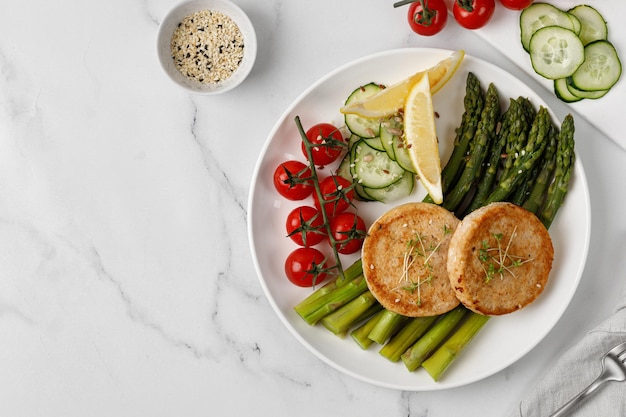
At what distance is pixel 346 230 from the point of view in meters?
3.52

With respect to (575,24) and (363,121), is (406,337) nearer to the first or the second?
(363,121)

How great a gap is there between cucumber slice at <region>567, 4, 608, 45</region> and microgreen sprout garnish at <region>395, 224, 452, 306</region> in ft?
4.32

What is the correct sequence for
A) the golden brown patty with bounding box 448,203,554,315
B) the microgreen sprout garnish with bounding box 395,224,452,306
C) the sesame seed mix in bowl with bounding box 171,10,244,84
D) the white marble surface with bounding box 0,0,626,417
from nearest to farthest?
the golden brown patty with bounding box 448,203,554,315 → the microgreen sprout garnish with bounding box 395,224,452,306 → the sesame seed mix in bowl with bounding box 171,10,244,84 → the white marble surface with bounding box 0,0,626,417

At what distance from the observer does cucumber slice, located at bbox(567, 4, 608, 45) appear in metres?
3.56

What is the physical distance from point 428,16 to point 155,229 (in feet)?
6.42

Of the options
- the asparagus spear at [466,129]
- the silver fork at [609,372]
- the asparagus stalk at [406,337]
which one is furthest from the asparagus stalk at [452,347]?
the asparagus spear at [466,129]

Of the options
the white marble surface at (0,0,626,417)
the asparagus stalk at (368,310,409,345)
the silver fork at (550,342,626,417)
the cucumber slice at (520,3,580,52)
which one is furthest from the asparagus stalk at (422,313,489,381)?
the cucumber slice at (520,3,580,52)

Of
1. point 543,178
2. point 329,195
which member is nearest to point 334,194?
point 329,195

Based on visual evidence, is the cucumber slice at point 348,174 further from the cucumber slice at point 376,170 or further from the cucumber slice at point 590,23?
the cucumber slice at point 590,23

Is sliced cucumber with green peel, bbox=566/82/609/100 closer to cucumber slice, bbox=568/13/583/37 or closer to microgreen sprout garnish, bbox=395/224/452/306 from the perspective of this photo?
cucumber slice, bbox=568/13/583/37

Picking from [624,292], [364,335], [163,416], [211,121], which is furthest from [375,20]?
[163,416]

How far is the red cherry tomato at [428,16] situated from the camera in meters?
3.46

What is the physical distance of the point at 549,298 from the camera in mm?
3596

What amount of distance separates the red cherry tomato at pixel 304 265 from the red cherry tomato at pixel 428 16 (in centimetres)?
134
